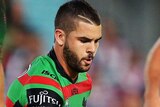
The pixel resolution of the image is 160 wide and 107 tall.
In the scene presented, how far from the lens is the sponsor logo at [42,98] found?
1.29 m

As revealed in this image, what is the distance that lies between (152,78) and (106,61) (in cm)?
35

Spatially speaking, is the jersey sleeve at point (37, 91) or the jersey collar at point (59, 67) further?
the jersey collar at point (59, 67)

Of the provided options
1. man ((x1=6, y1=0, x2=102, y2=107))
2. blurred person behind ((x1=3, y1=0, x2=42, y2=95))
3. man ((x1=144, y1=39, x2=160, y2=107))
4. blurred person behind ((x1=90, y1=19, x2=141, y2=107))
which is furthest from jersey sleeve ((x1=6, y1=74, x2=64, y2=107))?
man ((x1=144, y1=39, x2=160, y2=107))

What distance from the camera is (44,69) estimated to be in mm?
1390

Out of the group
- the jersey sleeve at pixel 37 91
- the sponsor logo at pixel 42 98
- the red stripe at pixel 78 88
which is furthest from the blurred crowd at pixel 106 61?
the sponsor logo at pixel 42 98

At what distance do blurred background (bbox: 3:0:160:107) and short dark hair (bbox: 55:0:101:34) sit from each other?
93 centimetres

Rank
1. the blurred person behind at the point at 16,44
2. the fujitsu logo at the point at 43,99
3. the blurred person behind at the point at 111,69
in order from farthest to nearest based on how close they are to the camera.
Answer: the blurred person behind at the point at 111,69
the blurred person behind at the point at 16,44
the fujitsu logo at the point at 43,99

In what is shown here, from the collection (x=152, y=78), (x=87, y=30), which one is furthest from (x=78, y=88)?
(x=152, y=78)

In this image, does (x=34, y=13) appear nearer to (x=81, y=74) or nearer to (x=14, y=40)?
(x=14, y=40)

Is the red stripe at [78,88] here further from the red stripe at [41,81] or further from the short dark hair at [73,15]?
the short dark hair at [73,15]

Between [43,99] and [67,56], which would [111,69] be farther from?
[43,99]

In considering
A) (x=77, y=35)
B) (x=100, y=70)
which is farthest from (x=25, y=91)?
(x=100, y=70)

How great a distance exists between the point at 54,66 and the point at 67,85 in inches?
2.9

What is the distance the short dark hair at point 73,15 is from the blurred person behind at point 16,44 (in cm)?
92
